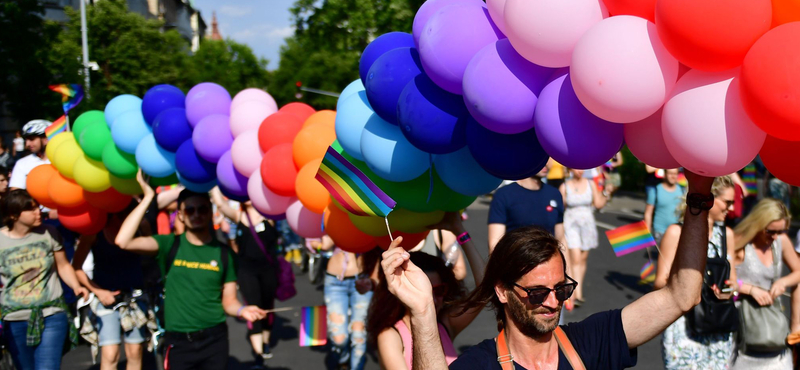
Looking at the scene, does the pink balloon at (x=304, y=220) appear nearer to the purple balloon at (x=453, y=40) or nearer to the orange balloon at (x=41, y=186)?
the purple balloon at (x=453, y=40)

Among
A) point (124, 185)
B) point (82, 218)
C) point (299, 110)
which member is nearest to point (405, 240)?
point (299, 110)

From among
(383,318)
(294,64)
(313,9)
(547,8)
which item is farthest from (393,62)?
(294,64)

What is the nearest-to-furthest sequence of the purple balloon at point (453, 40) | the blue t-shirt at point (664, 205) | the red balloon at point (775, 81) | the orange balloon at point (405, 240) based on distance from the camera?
the red balloon at point (775, 81) → the purple balloon at point (453, 40) → the orange balloon at point (405, 240) → the blue t-shirt at point (664, 205)

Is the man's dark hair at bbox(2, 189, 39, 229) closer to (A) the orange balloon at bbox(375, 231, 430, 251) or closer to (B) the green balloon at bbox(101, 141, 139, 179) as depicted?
(B) the green balloon at bbox(101, 141, 139, 179)

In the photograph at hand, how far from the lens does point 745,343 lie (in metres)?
4.39

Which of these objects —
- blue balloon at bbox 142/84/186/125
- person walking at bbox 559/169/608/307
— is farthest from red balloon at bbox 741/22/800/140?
person walking at bbox 559/169/608/307

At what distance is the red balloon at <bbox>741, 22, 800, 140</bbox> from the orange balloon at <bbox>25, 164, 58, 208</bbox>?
4.72 m

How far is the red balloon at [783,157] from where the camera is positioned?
78.3 inches

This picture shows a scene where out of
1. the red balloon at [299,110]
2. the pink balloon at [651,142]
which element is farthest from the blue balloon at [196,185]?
the pink balloon at [651,142]

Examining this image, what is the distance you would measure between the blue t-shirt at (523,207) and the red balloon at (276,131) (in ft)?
6.22

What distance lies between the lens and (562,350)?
2457 mm

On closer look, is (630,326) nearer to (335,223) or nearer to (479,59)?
(479,59)

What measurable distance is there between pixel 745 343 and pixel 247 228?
13.2 feet

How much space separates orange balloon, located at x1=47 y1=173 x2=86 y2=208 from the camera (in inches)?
196
